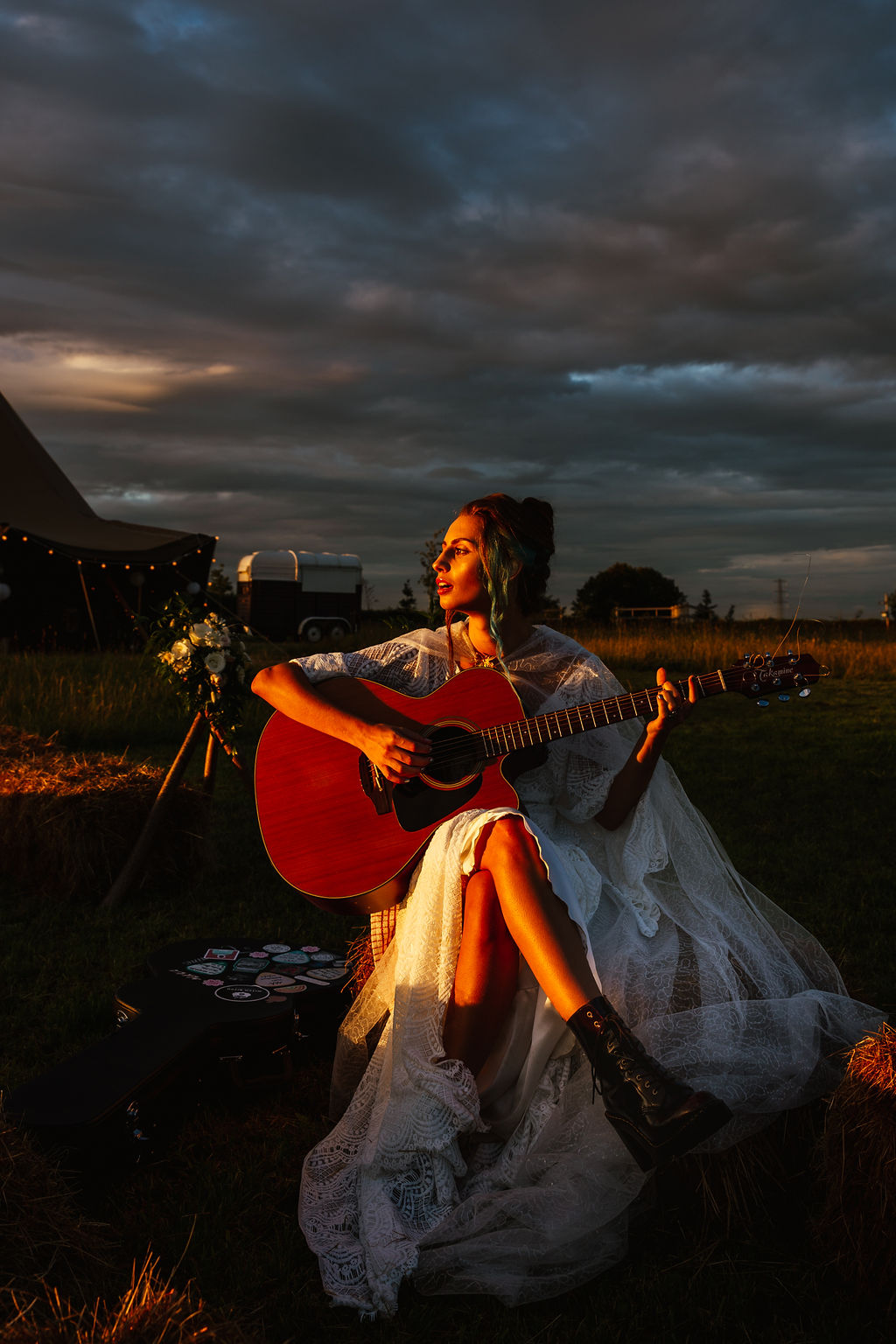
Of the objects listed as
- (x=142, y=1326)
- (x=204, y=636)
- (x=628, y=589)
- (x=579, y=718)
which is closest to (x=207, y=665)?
(x=204, y=636)

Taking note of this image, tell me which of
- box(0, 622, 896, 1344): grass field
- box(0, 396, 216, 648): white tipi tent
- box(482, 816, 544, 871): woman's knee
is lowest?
box(0, 622, 896, 1344): grass field

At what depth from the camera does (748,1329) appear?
6.45 ft

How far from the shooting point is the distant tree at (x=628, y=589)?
57969 millimetres

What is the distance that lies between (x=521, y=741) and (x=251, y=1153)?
140cm

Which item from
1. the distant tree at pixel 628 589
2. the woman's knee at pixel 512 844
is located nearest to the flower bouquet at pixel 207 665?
the woman's knee at pixel 512 844

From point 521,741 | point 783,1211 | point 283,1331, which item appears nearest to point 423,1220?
point 283,1331

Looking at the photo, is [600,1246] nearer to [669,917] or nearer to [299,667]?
[669,917]

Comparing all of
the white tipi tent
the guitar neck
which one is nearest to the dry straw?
the guitar neck

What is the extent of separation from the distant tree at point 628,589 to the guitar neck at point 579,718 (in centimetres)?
5456

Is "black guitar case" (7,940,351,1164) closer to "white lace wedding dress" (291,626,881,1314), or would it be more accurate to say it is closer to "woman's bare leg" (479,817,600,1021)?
"white lace wedding dress" (291,626,881,1314)

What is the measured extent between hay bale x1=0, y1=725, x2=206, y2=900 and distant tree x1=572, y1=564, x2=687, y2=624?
173ft

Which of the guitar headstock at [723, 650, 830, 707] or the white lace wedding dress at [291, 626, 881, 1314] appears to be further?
the guitar headstock at [723, 650, 830, 707]

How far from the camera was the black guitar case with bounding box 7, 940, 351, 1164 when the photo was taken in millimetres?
2436

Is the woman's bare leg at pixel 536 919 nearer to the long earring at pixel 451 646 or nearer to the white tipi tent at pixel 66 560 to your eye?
the long earring at pixel 451 646
